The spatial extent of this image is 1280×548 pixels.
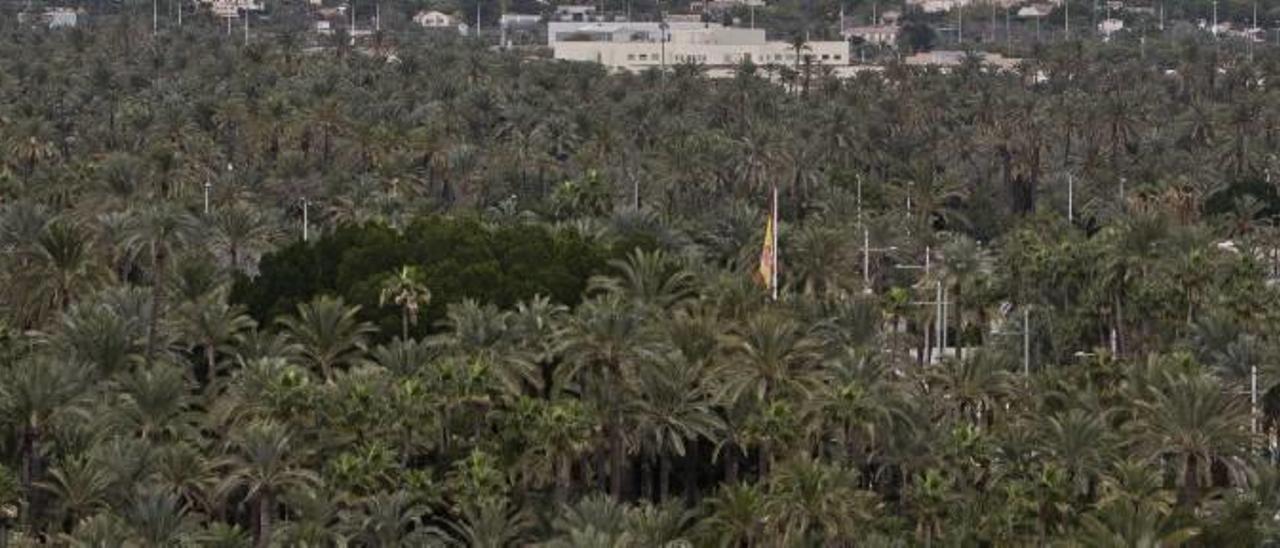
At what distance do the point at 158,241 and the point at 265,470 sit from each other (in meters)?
Result: 21.8

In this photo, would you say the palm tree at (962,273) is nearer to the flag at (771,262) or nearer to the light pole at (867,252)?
the light pole at (867,252)

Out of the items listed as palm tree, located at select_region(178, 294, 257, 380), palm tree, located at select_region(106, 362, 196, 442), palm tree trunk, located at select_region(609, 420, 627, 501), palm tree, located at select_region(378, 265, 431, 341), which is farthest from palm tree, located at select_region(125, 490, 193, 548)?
palm tree, located at select_region(378, 265, 431, 341)

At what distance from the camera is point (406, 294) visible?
79.4 metres

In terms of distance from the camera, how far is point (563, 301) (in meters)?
87.6

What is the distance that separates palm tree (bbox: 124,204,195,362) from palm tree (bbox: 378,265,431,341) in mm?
6696

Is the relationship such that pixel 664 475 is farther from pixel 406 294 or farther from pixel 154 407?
pixel 154 407

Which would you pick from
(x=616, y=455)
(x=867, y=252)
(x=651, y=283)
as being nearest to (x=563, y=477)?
(x=616, y=455)

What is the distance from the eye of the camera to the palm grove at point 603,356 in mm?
63906

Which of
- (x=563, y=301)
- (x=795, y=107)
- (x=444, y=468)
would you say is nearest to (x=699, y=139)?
(x=795, y=107)

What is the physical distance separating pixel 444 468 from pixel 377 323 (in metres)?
14.2

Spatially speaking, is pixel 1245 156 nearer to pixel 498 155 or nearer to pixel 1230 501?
pixel 498 155

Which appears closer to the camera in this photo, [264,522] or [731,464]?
[264,522]

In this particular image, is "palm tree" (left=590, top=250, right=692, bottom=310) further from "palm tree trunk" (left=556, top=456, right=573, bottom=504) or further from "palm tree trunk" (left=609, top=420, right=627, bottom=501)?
"palm tree trunk" (left=556, top=456, right=573, bottom=504)

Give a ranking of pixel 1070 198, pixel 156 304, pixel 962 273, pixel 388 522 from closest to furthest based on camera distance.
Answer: pixel 388 522 < pixel 156 304 < pixel 962 273 < pixel 1070 198
